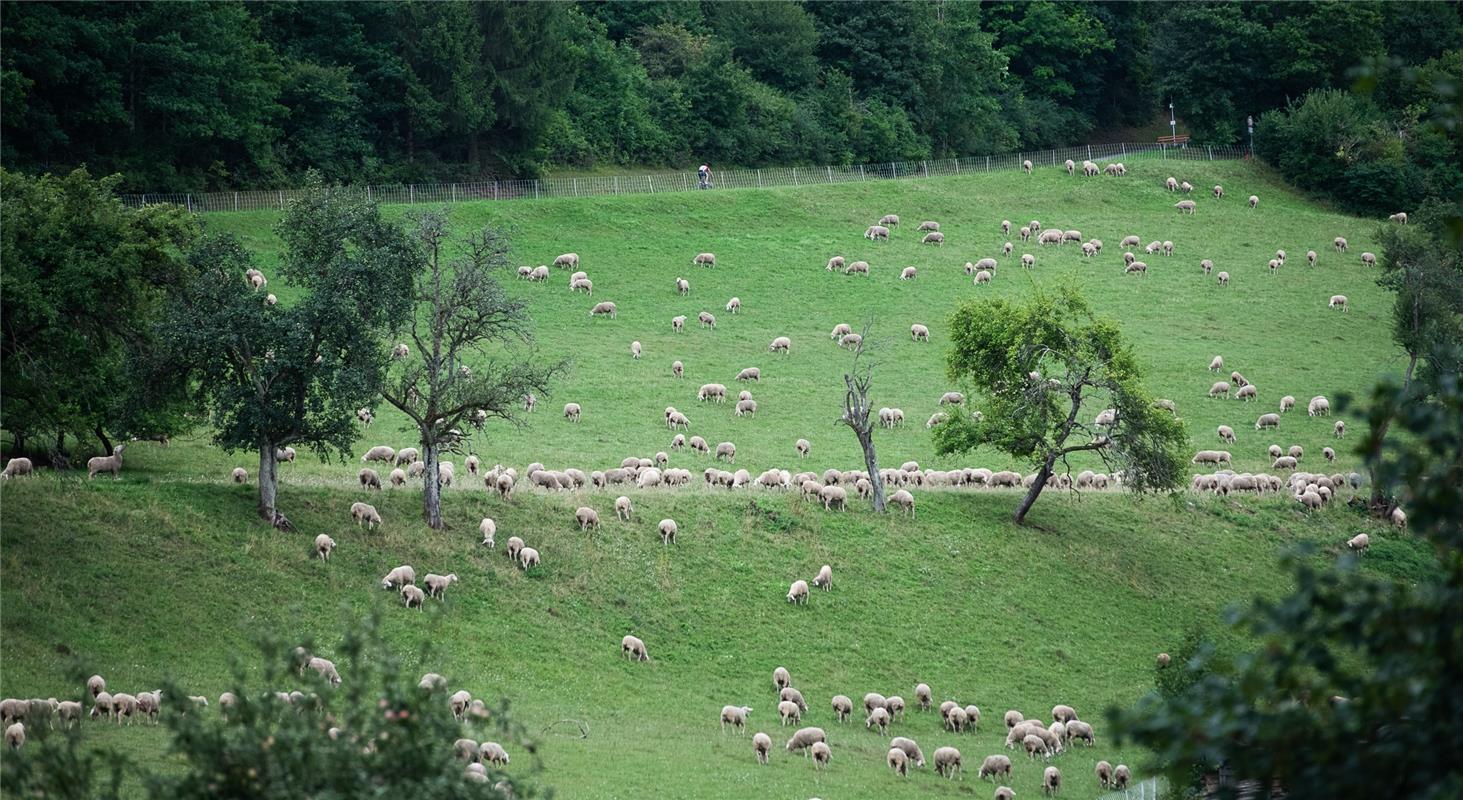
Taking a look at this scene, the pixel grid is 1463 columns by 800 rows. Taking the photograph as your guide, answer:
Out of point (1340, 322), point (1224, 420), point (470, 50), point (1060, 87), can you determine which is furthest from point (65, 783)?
point (1060, 87)

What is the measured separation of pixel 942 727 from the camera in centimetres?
3900

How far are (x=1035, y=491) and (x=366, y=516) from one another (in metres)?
20.6

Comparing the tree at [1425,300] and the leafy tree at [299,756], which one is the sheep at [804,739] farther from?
the tree at [1425,300]

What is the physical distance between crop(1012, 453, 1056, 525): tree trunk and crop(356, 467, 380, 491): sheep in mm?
19714

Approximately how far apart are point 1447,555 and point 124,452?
44178mm

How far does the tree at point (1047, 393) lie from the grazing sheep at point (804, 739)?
18280mm

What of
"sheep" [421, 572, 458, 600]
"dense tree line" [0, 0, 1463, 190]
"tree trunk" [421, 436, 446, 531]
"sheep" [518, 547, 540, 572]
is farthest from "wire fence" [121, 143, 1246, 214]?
"sheep" [421, 572, 458, 600]

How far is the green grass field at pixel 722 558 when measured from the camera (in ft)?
118

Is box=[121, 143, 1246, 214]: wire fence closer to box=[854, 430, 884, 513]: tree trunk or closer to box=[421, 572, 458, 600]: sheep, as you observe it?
box=[854, 430, 884, 513]: tree trunk

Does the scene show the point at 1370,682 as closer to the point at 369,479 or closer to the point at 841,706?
the point at 841,706

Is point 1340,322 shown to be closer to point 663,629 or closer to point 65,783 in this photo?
point 663,629

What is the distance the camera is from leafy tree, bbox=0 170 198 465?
133ft

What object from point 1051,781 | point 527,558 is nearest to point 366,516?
point 527,558

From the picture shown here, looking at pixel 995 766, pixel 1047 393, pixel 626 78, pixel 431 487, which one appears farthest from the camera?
pixel 626 78
